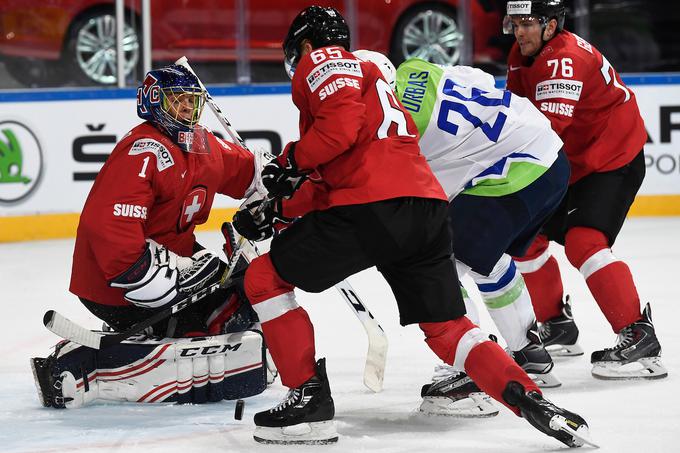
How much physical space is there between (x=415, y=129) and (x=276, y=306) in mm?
547

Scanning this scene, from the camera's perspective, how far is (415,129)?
3.02 m

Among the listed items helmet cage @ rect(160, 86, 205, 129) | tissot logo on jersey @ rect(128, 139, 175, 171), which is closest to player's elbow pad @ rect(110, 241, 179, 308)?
Result: tissot logo on jersey @ rect(128, 139, 175, 171)

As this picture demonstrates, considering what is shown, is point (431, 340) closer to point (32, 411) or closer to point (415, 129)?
point (415, 129)

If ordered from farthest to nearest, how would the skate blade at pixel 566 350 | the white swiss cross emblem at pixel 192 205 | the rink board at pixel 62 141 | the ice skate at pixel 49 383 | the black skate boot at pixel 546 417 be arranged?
the rink board at pixel 62 141
the skate blade at pixel 566 350
the white swiss cross emblem at pixel 192 205
the ice skate at pixel 49 383
the black skate boot at pixel 546 417

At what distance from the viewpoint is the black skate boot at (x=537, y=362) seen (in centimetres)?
356

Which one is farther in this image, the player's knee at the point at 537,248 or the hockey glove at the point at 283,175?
the player's knee at the point at 537,248

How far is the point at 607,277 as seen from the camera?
369 centimetres

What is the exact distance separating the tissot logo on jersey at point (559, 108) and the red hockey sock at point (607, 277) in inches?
14.1

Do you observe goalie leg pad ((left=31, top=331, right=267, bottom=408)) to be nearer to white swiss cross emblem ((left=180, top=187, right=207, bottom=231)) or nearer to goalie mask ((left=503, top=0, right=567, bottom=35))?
white swiss cross emblem ((left=180, top=187, right=207, bottom=231))

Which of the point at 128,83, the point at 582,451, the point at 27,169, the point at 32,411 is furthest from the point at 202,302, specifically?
the point at 128,83

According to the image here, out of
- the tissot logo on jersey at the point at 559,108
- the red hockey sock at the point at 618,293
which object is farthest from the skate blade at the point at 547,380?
the tissot logo on jersey at the point at 559,108

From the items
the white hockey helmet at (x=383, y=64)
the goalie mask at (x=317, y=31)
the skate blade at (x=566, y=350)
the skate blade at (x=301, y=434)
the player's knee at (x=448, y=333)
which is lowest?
the skate blade at (x=301, y=434)

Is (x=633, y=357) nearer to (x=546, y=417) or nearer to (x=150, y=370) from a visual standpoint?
(x=546, y=417)

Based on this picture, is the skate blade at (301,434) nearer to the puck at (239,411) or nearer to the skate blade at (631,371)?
the puck at (239,411)
